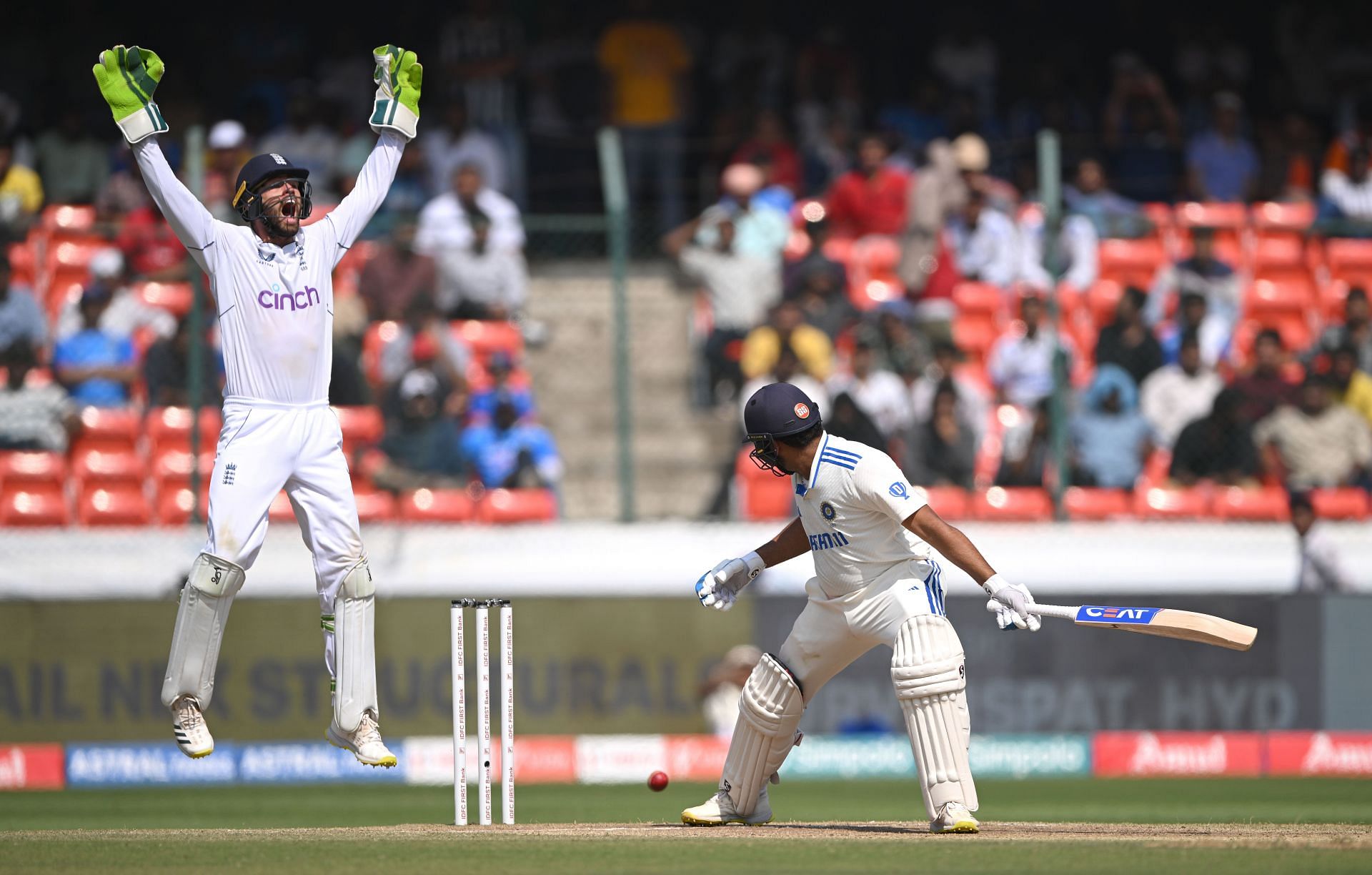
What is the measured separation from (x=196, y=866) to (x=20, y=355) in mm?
7515

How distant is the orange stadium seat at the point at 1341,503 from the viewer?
1384 centimetres

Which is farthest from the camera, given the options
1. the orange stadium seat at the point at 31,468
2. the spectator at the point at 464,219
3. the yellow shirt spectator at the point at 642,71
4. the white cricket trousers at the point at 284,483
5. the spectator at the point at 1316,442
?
the yellow shirt spectator at the point at 642,71

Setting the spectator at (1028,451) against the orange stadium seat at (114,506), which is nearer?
the orange stadium seat at (114,506)

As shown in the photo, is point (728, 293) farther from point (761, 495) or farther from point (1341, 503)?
point (1341, 503)

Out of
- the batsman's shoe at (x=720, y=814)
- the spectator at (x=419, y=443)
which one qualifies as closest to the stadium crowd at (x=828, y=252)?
the spectator at (x=419, y=443)

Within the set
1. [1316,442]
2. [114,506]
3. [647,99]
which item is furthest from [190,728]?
[647,99]

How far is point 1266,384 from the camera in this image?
46.0 ft

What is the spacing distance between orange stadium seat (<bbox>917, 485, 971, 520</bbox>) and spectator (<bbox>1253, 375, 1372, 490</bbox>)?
2209 millimetres

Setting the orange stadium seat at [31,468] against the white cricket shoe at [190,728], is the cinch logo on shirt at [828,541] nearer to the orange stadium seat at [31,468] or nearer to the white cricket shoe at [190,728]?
the white cricket shoe at [190,728]

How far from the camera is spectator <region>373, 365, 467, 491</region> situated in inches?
530

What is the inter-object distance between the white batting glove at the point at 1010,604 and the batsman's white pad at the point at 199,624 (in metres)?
2.87

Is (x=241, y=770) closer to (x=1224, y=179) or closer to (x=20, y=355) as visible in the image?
(x=20, y=355)

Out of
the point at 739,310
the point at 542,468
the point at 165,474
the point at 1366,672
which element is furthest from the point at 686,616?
the point at 1366,672

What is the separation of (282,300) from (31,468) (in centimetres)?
642
